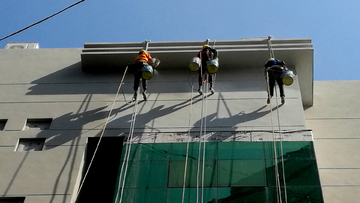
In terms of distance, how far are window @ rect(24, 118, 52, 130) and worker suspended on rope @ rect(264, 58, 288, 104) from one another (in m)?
5.55

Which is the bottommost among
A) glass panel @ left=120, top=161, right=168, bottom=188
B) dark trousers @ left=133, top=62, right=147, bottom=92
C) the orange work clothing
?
glass panel @ left=120, top=161, right=168, bottom=188

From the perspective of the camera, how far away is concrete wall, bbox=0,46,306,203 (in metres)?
10.5

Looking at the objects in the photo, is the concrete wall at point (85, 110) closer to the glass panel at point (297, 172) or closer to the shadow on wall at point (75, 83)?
the shadow on wall at point (75, 83)

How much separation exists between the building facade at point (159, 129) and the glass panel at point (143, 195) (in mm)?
24

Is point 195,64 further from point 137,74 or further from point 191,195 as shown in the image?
point 191,195

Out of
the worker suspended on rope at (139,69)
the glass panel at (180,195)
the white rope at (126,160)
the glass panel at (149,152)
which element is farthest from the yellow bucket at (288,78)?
the white rope at (126,160)

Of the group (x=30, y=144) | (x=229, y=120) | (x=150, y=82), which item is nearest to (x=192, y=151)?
(x=229, y=120)

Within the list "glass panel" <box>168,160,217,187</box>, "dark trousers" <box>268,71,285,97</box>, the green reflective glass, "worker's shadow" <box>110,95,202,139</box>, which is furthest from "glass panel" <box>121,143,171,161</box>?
"dark trousers" <box>268,71,285,97</box>

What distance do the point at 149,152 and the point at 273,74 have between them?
367cm

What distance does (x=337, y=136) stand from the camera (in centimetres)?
1216

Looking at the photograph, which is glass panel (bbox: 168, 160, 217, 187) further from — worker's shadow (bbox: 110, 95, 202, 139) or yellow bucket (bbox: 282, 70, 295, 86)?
yellow bucket (bbox: 282, 70, 295, 86)

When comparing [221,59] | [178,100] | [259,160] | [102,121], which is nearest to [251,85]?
[221,59]

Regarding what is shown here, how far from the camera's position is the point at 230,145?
10.7 meters

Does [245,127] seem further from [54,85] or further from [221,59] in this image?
[54,85]
